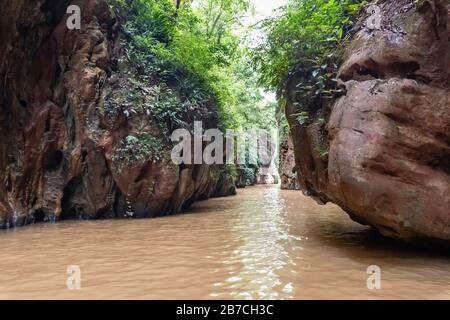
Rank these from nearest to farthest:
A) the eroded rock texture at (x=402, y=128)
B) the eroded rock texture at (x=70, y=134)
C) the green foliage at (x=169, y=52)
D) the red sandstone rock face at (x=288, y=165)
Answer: the eroded rock texture at (x=402, y=128)
the eroded rock texture at (x=70, y=134)
the green foliage at (x=169, y=52)
the red sandstone rock face at (x=288, y=165)

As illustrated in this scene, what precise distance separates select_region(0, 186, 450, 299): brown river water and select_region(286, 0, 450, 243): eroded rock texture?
2.48ft

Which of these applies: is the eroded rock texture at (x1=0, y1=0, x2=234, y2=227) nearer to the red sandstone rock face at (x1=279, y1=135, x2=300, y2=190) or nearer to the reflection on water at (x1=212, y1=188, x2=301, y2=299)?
the reflection on water at (x1=212, y1=188, x2=301, y2=299)

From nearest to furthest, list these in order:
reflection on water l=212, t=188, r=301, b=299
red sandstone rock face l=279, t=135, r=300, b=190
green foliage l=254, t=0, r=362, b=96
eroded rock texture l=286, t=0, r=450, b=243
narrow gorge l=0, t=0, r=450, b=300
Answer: reflection on water l=212, t=188, r=301, b=299, narrow gorge l=0, t=0, r=450, b=300, eroded rock texture l=286, t=0, r=450, b=243, green foliage l=254, t=0, r=362, b=96, red sandstone rock face l=279, t=135, r=300, b=190

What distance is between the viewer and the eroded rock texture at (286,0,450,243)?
480cm

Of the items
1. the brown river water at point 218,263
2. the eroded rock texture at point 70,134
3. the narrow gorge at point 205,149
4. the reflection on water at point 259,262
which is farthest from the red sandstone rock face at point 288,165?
the brown river water at point 218,263

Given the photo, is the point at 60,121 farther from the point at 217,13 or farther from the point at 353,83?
the point at 217,13

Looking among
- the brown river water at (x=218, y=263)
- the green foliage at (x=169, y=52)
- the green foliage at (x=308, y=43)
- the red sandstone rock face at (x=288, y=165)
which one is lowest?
the brown river water at (x=218, y=263)

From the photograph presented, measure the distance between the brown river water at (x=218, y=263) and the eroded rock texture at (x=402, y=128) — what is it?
29.7 inches

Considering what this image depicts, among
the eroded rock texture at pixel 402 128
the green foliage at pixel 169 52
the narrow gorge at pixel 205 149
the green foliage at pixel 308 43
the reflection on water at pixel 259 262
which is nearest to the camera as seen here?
the reflection on water at pixel 259 262

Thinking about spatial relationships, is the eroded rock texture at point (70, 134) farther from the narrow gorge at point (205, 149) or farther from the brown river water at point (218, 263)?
the brown river water at point (218, 263)

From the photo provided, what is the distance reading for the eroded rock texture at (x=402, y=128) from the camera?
480 centimetres

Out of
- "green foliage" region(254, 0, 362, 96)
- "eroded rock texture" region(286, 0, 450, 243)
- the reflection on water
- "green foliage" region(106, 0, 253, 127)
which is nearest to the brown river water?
the reflection on water

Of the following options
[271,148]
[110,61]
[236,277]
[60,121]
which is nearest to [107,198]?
[60,121]

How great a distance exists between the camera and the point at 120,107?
34.2ft
